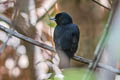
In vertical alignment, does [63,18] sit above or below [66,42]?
above

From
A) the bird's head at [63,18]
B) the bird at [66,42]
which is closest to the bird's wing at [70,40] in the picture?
the bird at [66,42]

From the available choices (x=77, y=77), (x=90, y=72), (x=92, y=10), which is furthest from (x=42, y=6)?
(x=90, y=72)

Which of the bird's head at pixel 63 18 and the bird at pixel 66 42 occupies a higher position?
the bird's head at pixel 63 18

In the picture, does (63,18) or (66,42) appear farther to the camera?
(63,18)

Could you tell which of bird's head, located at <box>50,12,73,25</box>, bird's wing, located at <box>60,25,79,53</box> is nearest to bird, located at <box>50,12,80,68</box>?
bird's wing, located at <box>60,25,79,53</box>

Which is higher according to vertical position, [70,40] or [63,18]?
[63,18]

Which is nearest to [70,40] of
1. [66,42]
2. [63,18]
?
[66,42]

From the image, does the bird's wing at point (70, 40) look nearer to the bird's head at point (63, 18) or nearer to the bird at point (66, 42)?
the bird at point (66, 42)

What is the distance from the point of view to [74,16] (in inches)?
151

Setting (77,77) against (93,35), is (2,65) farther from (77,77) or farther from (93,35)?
(77,77)

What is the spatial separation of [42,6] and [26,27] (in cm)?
53

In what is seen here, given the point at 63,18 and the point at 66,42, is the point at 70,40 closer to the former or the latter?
the point at 66,42

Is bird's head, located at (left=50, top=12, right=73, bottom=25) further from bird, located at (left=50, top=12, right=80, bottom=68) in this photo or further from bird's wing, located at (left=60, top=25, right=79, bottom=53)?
bird's wing, located at (left=60, top=25, right=79, bottom=53)

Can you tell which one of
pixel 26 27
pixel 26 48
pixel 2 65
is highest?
pixel 26 27
